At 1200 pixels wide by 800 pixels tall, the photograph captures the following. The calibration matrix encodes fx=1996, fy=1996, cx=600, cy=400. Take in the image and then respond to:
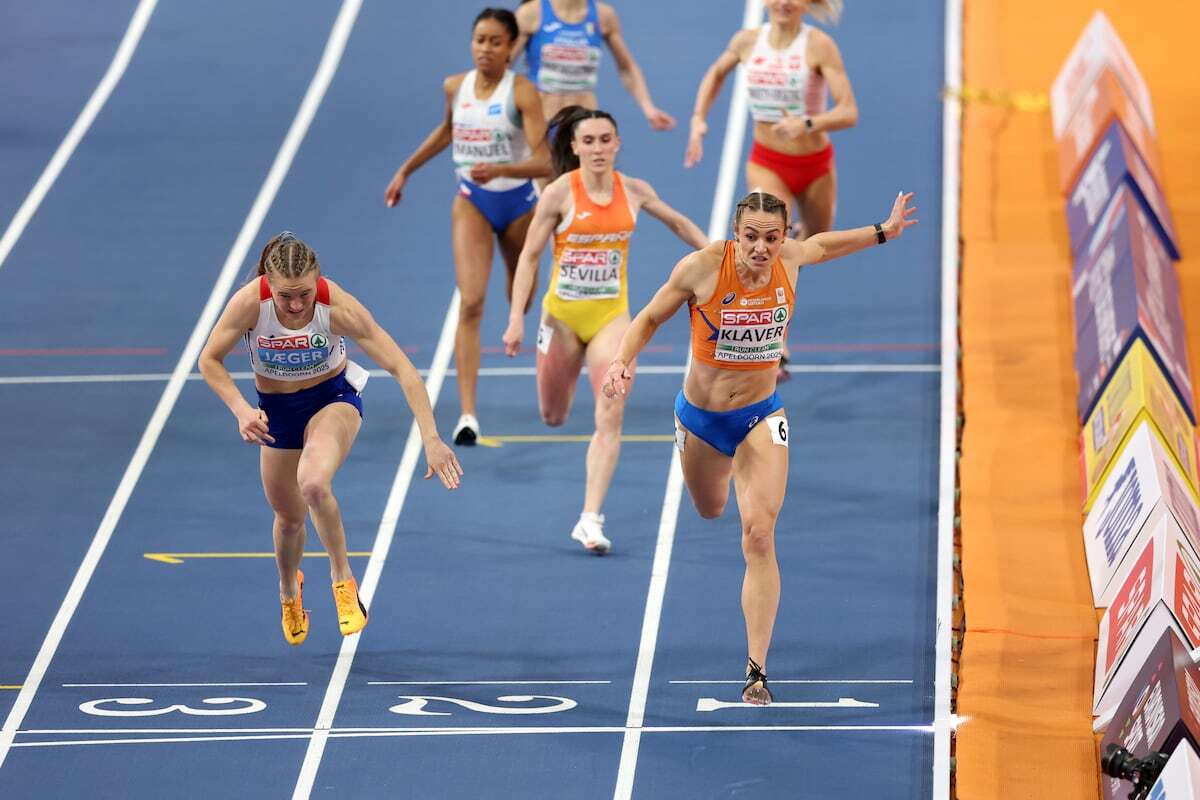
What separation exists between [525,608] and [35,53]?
10277 millimetres

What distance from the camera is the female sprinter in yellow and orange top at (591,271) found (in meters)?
10.2

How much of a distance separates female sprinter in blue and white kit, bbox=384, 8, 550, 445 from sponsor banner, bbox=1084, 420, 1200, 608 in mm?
3556

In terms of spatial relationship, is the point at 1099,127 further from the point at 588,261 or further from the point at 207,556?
the point at 207,556

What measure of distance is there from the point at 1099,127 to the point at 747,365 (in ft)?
21.8

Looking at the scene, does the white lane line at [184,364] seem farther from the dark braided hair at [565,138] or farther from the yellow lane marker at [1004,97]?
the yellow lane marker at [1004,97]

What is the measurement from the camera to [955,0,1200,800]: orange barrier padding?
28.3ft

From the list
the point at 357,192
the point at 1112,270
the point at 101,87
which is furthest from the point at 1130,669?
the point at 101,87

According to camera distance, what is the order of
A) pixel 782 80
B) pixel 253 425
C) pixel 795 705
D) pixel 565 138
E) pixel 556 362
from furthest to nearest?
pixel 782 80 → pixel 565 138 → pixel 556 362 → pixel 795 705 → pixel 253 425

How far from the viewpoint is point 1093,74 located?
15.1 meters

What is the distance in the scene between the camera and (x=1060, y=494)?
10.8 m

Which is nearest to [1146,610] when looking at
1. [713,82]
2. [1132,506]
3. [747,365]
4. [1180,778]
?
[1132,506]

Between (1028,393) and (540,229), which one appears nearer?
(540,229)

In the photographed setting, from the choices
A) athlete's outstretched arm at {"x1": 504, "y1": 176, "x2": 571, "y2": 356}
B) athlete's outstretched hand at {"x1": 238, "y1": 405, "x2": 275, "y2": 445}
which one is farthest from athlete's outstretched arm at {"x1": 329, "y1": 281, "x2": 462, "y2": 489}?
athlete's outstretched arm at {"x1": 504, "y1": 176, "x2": 571, "y2": 356}

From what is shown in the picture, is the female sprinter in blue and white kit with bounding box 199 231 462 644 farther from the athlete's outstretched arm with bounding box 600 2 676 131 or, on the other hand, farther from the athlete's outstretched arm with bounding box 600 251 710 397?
the athlete's outstretched arm with bounding box 600 2 676 131
